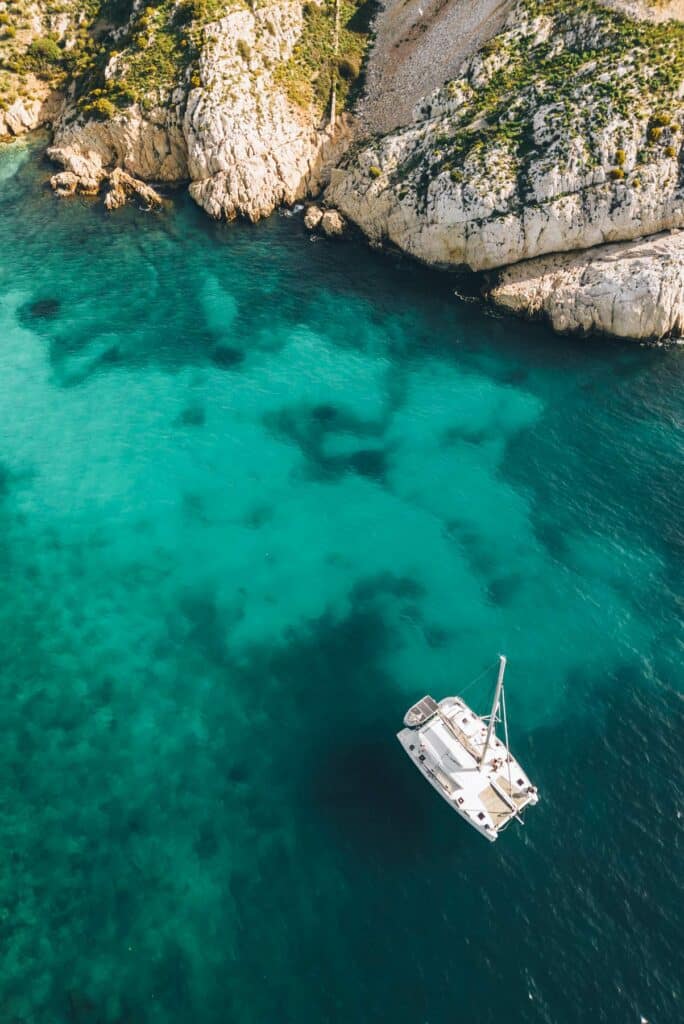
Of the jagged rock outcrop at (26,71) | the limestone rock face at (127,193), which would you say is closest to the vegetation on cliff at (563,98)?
the limestone rock face at (127,193)

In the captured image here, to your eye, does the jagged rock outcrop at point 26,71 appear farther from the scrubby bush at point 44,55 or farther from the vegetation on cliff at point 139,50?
the scrubby bush at point 44,55

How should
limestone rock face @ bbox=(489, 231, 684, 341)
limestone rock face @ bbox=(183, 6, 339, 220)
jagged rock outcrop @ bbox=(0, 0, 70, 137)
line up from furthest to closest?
jagged rock outcrop @ bbox=(0, 0, 70, 137) < limestone rock face @ bbox=(183, 6, 339, 220) < limestone rock face @ bbox=(489, 231, 684, 341)

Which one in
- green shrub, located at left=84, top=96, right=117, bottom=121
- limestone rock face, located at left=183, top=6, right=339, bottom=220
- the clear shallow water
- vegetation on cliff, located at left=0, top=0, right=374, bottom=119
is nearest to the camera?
the clear shallow water

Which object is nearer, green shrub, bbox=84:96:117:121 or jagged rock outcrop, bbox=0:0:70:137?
green shrub, bbox=84:96:117:121

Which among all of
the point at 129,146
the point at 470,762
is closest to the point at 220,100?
the point at 129,146

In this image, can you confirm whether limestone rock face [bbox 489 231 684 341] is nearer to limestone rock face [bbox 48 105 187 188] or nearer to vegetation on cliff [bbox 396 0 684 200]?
vegetation on cliff [bbox 396 0 684 200]

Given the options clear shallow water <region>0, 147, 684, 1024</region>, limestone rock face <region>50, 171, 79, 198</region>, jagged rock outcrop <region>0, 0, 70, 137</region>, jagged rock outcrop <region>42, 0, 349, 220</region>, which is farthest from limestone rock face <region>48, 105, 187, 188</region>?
clear shallow water <region>0, 147, 684, 1024</region>
